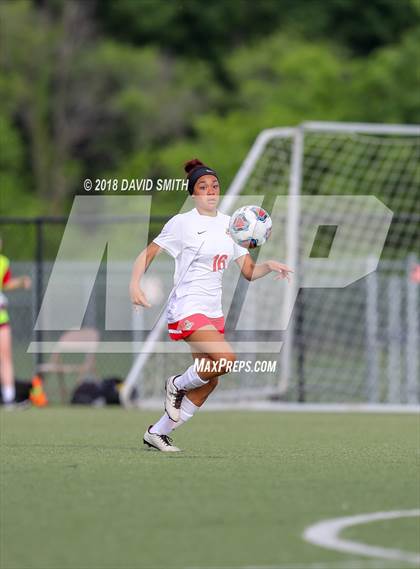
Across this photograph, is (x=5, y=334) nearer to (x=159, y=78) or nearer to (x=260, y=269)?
(x=260, y=269)

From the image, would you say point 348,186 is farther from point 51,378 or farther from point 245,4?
point 245,4

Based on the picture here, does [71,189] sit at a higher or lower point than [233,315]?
higher

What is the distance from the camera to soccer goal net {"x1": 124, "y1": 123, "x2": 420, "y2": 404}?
16.5 m

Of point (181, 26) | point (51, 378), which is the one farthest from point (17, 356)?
point (181, 26)

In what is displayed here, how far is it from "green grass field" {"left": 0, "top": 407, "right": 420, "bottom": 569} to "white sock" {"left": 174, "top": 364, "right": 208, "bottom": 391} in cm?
45

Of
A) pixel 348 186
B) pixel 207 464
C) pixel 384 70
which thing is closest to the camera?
pixel 207 464

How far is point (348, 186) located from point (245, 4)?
114 ft

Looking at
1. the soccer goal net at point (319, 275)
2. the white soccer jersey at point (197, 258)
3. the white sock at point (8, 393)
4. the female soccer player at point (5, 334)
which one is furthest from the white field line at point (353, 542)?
the white sock at point (8, 393)

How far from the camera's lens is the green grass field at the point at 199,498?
537 cm

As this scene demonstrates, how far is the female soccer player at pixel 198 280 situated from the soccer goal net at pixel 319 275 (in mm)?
5969

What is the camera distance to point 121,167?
46531 millimetres

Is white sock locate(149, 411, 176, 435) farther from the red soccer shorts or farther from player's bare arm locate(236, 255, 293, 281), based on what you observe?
player's bare arm locate(236, 255, 293, 281)

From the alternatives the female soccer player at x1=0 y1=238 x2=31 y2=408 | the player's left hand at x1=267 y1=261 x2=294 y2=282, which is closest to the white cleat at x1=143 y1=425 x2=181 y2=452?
the player's left hand at x1=267 y1=261 x2=294 y2=282

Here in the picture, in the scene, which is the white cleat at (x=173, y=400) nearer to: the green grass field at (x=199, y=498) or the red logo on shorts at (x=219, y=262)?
the green grass field at (x=199, y=498)
